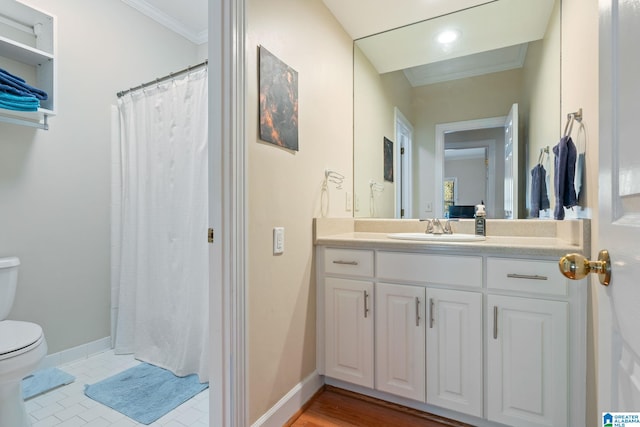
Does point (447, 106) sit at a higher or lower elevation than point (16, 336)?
higher

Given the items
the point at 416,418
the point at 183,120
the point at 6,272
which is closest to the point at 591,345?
the point at 416,418

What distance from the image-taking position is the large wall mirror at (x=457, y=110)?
185 centimetres

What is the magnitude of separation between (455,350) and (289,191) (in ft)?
3.60

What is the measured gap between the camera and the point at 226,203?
1219 millimetres

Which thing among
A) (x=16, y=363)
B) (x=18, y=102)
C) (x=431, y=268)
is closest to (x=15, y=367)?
(x=16, y=363)

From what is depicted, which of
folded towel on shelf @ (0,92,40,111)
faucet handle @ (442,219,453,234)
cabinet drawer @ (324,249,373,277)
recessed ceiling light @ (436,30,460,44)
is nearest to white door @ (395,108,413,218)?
faucet handle @ (442,219,453,234)

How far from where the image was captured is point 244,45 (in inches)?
48.9

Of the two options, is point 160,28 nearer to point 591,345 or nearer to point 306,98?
point 306,98

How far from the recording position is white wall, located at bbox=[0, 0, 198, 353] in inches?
75.7

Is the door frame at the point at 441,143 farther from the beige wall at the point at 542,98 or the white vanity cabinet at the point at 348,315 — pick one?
the white vanity cabinet at the point at 348,315

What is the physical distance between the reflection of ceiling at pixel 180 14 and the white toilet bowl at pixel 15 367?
2383mm

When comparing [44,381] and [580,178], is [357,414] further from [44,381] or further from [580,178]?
[44,381]

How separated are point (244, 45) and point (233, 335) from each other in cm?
116

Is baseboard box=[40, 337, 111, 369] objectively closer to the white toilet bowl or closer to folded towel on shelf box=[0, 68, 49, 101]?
the white toilet bowl
